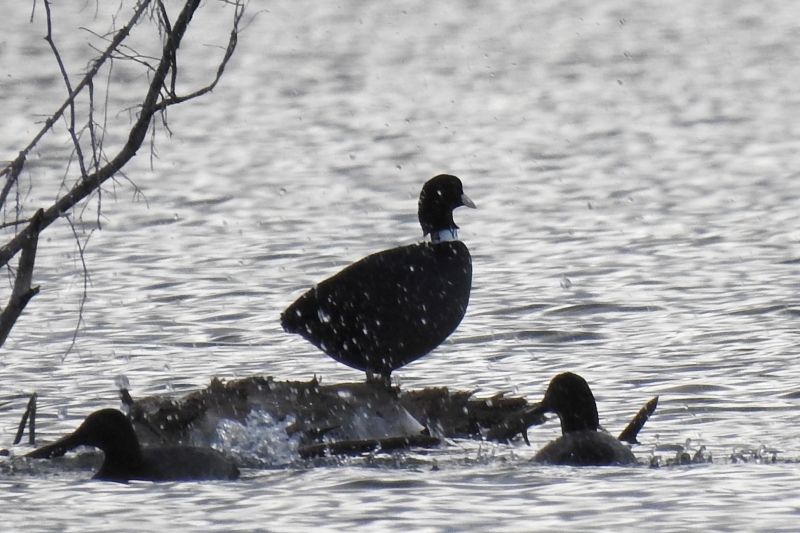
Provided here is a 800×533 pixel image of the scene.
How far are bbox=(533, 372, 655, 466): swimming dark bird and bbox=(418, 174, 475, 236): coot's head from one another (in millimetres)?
2044

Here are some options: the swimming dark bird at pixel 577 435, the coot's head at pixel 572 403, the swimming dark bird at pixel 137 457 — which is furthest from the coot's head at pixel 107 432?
the coot's head at pixel 572 403

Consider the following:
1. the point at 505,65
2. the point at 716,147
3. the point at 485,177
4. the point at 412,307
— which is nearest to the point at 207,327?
the point at 412,307

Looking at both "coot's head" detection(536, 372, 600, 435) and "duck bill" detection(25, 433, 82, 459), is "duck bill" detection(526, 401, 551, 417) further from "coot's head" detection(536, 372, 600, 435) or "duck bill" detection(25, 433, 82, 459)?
"duck bill" detection(25, 433, 82, 459)

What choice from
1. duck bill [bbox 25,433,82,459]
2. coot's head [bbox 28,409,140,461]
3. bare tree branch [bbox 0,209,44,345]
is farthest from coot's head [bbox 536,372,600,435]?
bare tree branch [bbox 0,209,44,345]

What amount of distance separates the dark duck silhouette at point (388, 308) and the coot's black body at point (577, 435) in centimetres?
127

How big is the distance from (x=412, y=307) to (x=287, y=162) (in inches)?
377

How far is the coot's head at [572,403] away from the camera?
27.1ft

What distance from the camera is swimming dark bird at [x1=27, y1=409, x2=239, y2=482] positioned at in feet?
25.2

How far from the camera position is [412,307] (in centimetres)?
973

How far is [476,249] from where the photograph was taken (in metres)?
14.5

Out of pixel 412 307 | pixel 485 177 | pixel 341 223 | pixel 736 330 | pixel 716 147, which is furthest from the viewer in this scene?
pixel 716 147

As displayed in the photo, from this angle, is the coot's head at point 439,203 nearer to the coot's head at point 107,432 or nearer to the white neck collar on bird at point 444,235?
the white neck collar on bird at point 444,235

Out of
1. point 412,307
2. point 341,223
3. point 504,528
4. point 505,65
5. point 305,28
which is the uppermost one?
point 305,28

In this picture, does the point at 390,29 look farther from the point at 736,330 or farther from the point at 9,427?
the point at 9,427
